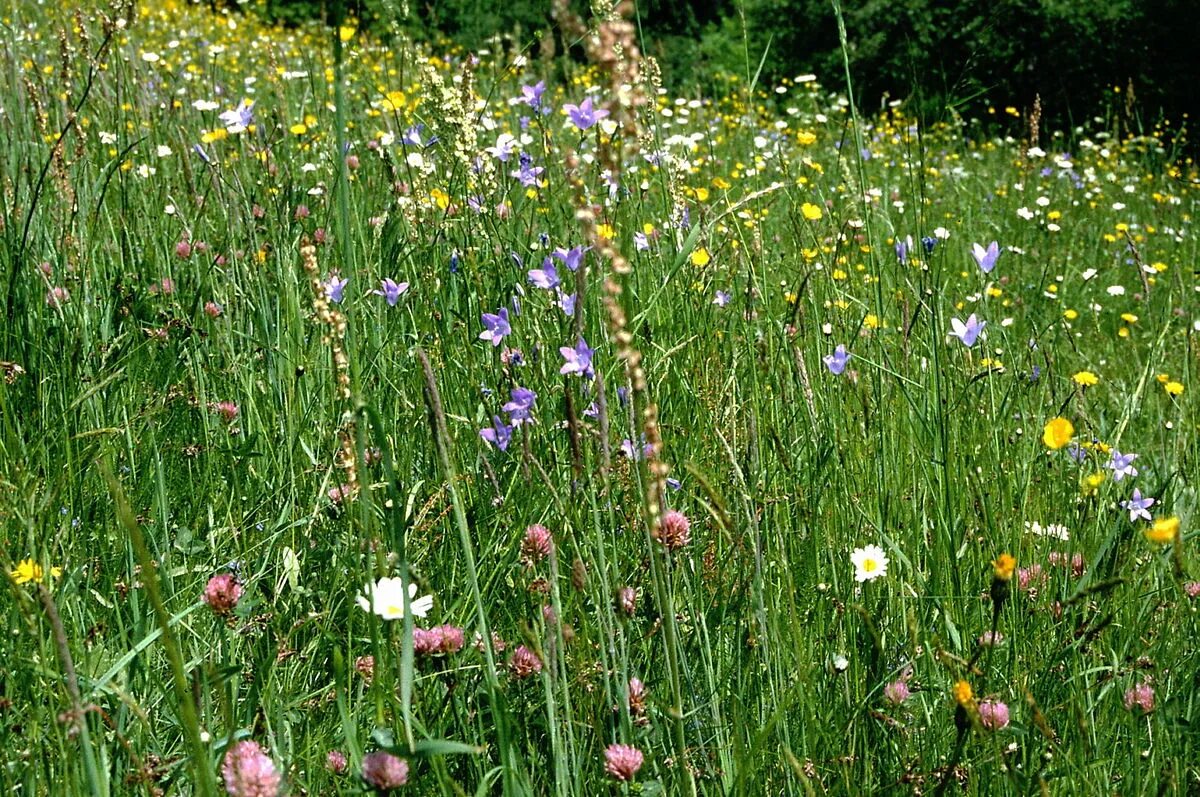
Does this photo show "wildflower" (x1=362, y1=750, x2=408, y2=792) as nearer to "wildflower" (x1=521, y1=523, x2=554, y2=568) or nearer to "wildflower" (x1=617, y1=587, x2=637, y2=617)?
"wildflower" (x1=617, y1=587, x2=637, y2=617)

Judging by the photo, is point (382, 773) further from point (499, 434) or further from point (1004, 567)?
point (499, 434)

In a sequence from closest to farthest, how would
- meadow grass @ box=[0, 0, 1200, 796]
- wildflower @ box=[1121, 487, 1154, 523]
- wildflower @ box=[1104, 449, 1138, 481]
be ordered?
meadow grass @ box=[0, 0, 1200, 796], wildflower @ box=[1121, 487, 1154, 523], wildflower @ box=[1104, 449, 1138, 481]

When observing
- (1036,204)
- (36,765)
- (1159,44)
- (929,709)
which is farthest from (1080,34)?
(36,765)

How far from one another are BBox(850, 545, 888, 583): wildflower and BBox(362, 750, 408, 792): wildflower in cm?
71

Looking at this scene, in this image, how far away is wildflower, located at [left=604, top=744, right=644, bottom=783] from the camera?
104 cm

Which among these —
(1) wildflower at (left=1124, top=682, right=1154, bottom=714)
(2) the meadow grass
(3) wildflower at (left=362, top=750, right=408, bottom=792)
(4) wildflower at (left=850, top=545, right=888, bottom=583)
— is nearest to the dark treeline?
(2) the meadow grass

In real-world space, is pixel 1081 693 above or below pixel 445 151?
below

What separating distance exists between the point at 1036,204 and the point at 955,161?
52.3 inches

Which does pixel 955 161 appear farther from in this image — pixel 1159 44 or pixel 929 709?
pixel 929 709

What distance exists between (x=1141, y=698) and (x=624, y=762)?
65cm

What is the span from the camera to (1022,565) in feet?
5.23

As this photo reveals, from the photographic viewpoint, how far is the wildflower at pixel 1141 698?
123cm

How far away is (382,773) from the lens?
87 cm

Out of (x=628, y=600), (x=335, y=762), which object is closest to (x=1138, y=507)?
(x=628, y=600)
